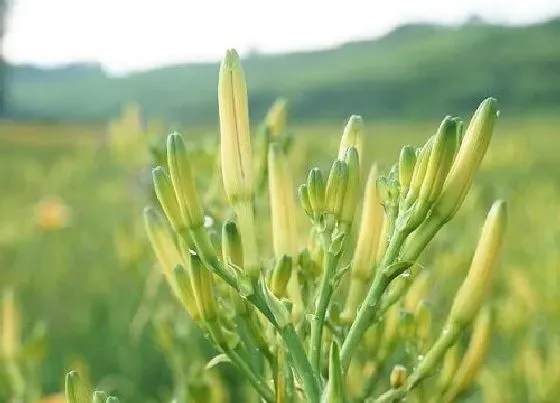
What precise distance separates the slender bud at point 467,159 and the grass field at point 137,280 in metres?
0.27

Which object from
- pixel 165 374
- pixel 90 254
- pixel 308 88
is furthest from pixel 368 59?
pixel 165 374

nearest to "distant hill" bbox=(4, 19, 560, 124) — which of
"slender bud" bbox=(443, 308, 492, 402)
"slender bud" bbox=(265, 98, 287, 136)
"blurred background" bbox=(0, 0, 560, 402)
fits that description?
"blurred background" bbox=(0, 0, 560, 402)

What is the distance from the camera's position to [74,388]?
2.68 feet

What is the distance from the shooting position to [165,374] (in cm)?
372

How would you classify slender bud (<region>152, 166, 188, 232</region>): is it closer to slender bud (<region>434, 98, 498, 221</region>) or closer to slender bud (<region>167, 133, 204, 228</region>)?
slender bud (<region>167, 133, 204, 228</region>)

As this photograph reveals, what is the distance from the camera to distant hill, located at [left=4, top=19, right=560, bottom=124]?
22016 mm

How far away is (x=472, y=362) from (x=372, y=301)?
0.74ft

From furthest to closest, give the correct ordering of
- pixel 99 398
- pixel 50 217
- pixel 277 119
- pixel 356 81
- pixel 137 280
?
pixel 356 81 → pixel 50 217 → pixel 137 280 → pixel 277 119 → pixel 99 398

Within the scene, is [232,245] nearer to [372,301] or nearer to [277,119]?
[372,301]

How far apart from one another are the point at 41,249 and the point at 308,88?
17777 millimetres

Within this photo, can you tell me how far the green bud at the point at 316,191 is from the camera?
854 millimetres

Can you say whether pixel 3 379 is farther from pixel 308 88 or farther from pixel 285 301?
pixel 308 88

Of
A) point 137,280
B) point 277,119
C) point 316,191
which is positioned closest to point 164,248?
point 316,191

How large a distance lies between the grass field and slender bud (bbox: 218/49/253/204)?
11.2 inches
